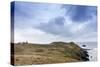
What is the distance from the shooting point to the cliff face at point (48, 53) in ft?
8.44

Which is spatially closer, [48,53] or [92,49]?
[48,53]

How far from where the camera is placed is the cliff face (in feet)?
8.44

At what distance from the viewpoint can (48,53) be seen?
8.91 ft

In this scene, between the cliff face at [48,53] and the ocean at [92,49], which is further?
the ocean at [92,49]

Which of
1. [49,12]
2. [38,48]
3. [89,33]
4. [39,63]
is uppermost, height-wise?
[49,12]

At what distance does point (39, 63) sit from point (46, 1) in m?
0.84

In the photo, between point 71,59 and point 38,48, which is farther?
point 71,59

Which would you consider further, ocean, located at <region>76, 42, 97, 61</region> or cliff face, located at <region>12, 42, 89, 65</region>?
ocean, located at <region>76, 42, 97, 61</region>

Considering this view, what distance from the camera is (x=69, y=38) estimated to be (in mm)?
2852

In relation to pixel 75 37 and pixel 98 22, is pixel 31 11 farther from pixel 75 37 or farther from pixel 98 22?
pixel 98 22

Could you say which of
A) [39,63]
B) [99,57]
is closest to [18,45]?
[39,63]
